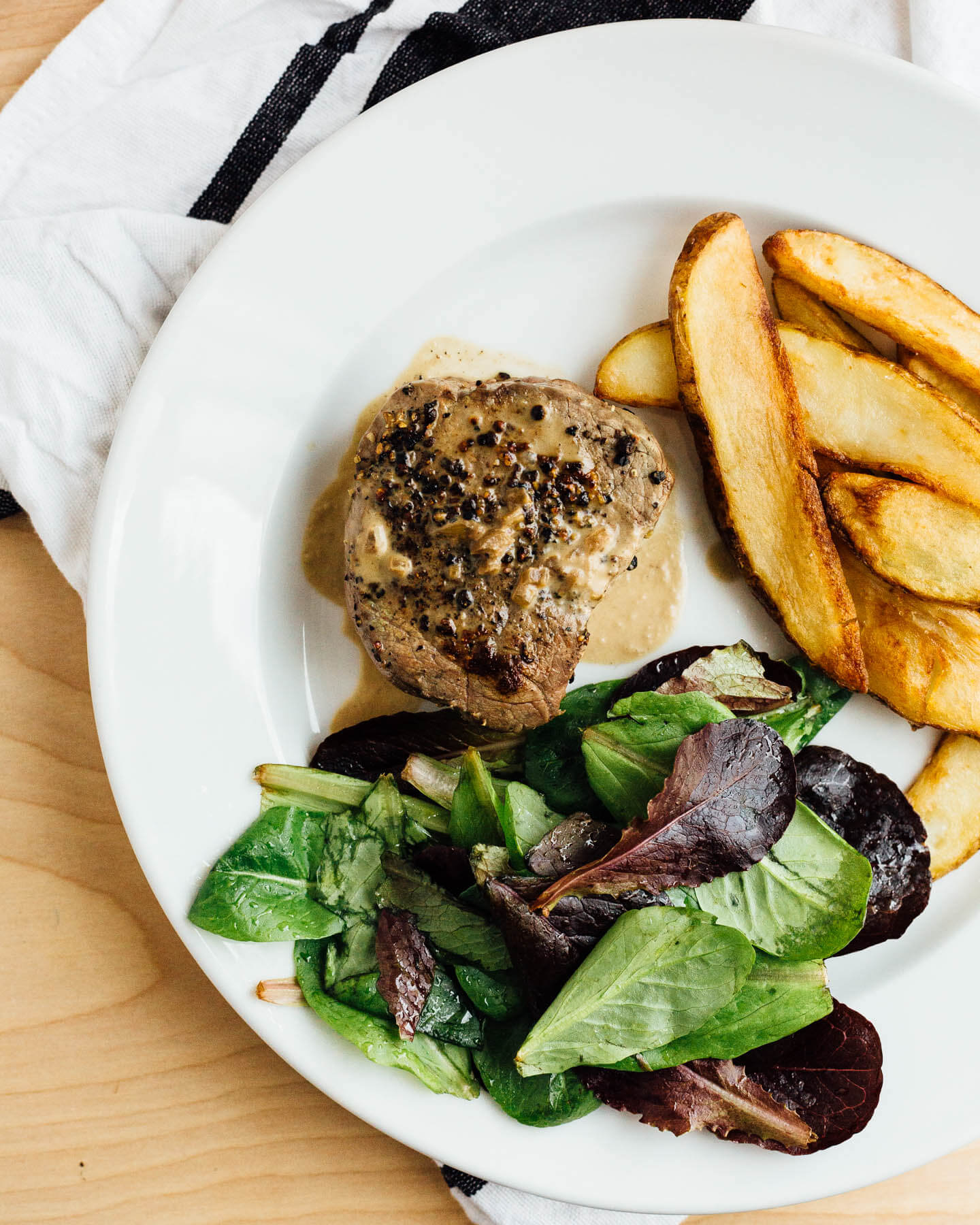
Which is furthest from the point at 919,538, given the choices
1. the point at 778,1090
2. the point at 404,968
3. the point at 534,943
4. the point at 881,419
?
the point at 404,968

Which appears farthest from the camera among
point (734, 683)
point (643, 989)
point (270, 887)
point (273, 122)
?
point (273, 122)

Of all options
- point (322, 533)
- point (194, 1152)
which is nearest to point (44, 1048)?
point (194, 1152)

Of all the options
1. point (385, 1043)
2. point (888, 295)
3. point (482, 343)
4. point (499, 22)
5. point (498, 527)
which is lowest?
point (385, 1043)

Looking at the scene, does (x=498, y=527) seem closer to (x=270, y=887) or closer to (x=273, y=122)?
(x=270, y=887)

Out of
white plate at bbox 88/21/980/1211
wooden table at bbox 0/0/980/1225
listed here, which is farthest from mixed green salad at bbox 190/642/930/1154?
wooden table at bbox 0/0/980/1225

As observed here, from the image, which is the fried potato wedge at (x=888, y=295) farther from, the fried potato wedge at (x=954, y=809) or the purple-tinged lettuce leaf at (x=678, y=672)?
the fried potato wedge at (x=954, y=809)
